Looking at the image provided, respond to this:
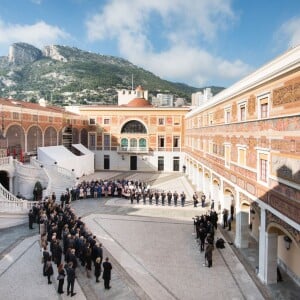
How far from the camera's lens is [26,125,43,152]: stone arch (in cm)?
3120

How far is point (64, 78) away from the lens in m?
112

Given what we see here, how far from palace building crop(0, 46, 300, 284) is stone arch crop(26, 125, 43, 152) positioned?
0.10m

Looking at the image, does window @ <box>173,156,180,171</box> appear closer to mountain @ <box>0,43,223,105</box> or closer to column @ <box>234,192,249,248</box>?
column @ <box>234,192,249,248</box>

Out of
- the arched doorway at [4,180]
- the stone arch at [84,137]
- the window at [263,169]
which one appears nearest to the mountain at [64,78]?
the stone arch at [84,137]

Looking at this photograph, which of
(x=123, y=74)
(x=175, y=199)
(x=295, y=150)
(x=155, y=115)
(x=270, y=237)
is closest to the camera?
(x=295, y=150)

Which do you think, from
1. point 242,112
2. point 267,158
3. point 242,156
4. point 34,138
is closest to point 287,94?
point 267,158

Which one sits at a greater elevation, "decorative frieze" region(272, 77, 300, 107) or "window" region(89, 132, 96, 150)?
"decorative frieze" region(272, 77, 300, 107)

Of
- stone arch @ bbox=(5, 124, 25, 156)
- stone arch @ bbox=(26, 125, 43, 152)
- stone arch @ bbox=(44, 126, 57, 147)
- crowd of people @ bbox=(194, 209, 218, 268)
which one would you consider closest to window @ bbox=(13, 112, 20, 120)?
stone arch @ bbox=(5, 124, 25, 156)

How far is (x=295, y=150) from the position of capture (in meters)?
9.70

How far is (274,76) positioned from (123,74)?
113m

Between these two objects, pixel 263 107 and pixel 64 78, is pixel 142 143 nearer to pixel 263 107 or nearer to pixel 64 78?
pixel 263 107

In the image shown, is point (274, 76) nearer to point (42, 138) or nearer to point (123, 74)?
point (42, 138)

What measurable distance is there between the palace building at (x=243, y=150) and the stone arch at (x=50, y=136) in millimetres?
112

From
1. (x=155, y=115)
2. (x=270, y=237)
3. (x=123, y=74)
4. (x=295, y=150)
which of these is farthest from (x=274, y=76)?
(x=123, y=74)
